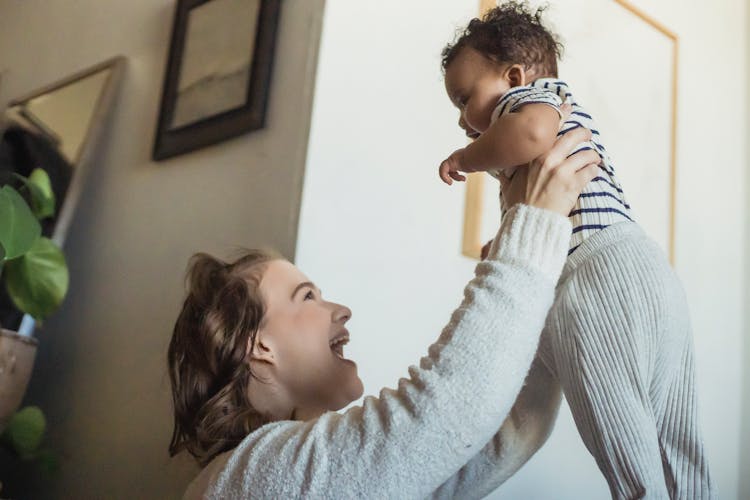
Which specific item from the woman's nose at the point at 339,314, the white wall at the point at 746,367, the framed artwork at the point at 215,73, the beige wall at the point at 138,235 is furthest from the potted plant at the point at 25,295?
the white wall at the point at 746,367

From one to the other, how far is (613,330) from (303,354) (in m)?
0.39

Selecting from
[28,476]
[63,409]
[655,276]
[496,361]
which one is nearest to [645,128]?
[655,276]

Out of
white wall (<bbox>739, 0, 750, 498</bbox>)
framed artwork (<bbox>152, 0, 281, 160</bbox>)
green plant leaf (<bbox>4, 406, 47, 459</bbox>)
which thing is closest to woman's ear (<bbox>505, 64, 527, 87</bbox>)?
framed artwork (<bbox>152, 0, 281, 160</bbox>)

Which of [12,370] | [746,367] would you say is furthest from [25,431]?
[746,367]

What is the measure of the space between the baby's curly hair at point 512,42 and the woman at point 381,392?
0.15 meters

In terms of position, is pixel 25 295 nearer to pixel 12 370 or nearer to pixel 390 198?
pixel 12 370

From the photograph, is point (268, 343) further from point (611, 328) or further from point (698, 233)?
point (698, 233)

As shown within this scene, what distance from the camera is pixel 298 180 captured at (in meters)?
1.23

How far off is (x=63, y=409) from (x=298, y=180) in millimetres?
831

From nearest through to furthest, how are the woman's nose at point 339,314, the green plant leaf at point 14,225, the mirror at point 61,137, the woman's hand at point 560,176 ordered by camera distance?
the woman's hand at point 560,176
the woman's nose at point 339,314
the green plant leaf at point 14,225
the mirror at point 61,137

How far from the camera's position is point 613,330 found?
2.36 feet

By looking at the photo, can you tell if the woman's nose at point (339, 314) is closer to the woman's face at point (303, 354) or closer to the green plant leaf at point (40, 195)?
the woman's face at point (303, 354)

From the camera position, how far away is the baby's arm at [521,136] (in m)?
0.75

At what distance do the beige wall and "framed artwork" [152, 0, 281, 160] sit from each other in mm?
29
